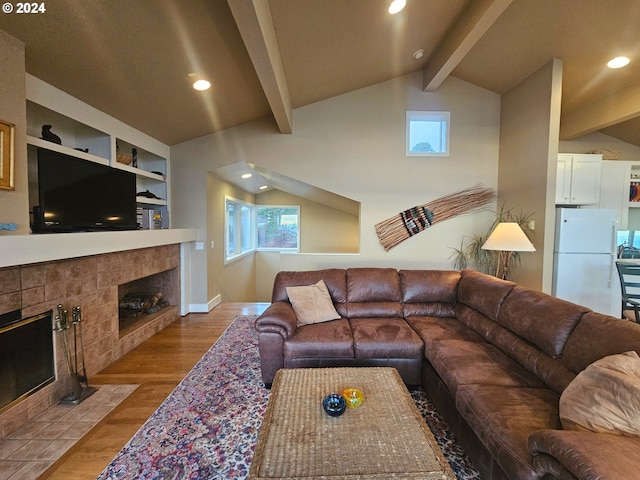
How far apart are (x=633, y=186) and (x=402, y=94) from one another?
11.8ft

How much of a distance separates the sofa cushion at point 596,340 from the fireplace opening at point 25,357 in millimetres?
3567

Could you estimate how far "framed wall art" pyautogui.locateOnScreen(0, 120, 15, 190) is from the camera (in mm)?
1909

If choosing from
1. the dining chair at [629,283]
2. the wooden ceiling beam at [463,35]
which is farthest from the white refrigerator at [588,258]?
the wooden ceiling beam at [463,35]

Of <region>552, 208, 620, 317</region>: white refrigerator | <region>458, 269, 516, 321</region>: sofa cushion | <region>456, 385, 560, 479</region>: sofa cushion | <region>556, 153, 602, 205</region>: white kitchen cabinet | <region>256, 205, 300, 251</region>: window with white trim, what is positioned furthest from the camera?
<region>256, 205, 300, 251</region>: window with white trim

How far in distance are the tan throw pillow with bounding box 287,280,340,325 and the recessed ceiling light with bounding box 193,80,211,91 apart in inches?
88.6

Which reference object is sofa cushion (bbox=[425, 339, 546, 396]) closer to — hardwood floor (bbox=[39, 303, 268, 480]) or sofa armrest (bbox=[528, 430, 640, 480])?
sofa armrest (bbox=[528, 430, 640, 480])

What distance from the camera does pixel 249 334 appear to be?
3736 mm

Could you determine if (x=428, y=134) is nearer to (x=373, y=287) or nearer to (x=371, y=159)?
(x=371, y=159)

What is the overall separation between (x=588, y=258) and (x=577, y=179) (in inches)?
43.6

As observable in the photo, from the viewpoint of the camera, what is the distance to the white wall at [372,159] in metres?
4.47

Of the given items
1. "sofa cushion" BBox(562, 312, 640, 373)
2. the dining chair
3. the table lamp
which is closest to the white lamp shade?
the table lamp

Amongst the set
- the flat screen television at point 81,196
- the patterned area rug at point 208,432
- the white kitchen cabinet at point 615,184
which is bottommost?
the patterned area rug at point 208,432

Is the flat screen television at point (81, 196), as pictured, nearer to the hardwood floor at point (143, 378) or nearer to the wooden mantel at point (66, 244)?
the wooden mantel at point (66, 244)

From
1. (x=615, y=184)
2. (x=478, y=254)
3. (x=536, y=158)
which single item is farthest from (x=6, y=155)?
(x=615, y=184)
